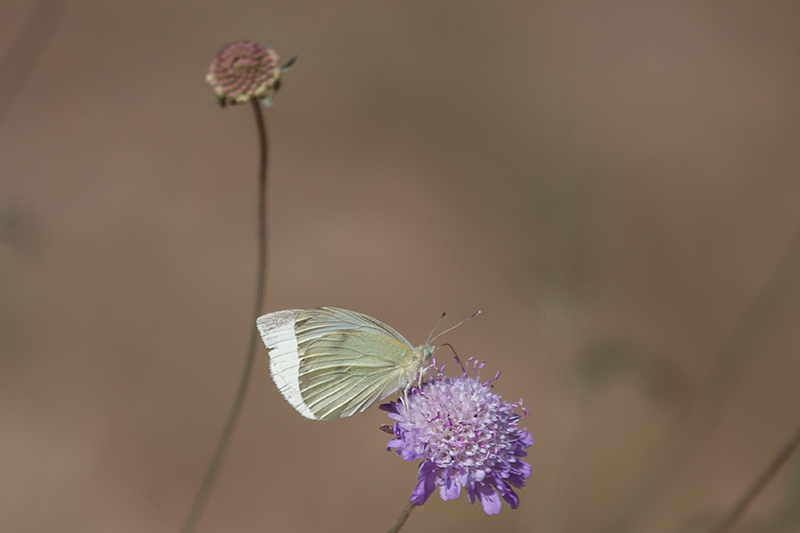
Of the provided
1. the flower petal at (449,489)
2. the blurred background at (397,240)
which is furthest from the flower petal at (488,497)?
the blurred background at (397,240)

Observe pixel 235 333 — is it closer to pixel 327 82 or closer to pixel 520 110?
pixel 327 82

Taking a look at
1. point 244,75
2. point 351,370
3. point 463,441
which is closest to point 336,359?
point 351,370

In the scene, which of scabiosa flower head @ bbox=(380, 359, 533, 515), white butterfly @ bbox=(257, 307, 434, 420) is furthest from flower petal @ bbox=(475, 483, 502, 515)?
white butterfly @ bbox=(257, 307, 434, 420)

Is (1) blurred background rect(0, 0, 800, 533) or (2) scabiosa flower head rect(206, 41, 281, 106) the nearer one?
(2) scabiosa flower head rect(206, 41, 281, 106)

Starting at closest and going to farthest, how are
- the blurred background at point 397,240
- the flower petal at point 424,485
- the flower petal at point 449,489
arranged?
the flower petal at point 424,485 → the flower petal at point 449,489 → the blurred background at point 397,240

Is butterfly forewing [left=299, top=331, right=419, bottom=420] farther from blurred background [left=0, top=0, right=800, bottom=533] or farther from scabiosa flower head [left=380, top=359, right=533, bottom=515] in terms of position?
blurred background [left=0, top=0, right=800, bottom=533]

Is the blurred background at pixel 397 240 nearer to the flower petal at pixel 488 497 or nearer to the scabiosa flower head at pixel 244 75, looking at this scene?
the flower petal at pixel 488 497

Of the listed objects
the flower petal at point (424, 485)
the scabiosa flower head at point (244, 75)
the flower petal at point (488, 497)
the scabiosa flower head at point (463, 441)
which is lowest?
the flower petal at point (424, 485)
